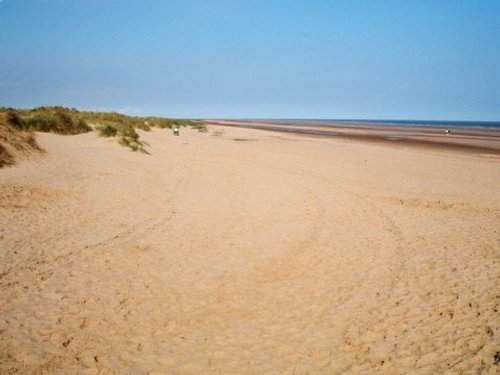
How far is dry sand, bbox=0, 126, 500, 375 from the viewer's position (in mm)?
4434

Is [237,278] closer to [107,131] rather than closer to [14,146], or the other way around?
[14,146]

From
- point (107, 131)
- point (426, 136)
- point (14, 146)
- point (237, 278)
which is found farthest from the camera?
point (426, 136)

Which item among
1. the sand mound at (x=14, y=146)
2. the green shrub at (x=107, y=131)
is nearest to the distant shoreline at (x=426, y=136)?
the green shrub at (x=107, y=131)

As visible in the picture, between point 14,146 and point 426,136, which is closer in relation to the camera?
point 14,146

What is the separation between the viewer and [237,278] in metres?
6.54

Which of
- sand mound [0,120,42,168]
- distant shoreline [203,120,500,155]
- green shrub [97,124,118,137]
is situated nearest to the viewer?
sand mound [0,120,42,168]

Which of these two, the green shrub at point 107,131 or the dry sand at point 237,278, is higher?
the green shrub at point 107,131

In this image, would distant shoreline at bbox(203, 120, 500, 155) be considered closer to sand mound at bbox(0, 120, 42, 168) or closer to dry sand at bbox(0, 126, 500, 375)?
dry sand at bbox(0, 126, 500, 375)

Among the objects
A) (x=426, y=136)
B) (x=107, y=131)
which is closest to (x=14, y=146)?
(x=107, y=131)

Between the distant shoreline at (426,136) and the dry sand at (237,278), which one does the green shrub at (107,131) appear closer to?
the dry sand at (237,278)

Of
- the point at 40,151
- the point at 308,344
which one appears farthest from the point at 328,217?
the point at 40,151

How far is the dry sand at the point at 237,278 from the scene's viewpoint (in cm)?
443

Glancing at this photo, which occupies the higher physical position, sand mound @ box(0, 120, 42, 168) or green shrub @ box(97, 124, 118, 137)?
green shrub @ box(97, 124, 118, 137)

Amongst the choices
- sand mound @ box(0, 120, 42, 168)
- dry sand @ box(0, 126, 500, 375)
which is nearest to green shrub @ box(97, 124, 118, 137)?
sand mound @ box(0, 120, 42, 168)
